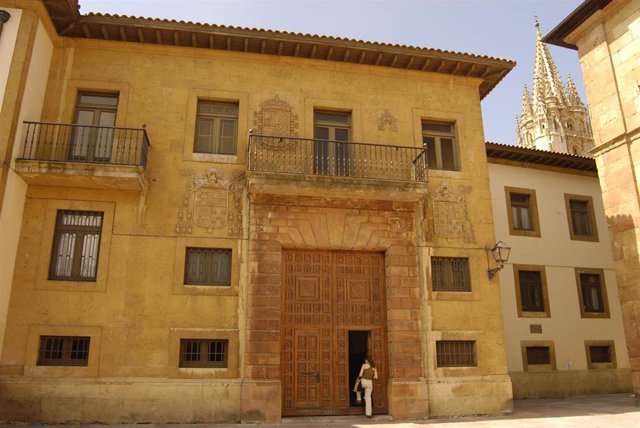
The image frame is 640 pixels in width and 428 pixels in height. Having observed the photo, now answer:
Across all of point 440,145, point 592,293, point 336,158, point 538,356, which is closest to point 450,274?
point 440,145

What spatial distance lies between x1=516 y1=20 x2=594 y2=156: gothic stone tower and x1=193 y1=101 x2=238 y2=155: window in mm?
43988

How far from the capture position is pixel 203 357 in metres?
10.3

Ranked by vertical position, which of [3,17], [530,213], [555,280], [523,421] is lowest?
[523,421]

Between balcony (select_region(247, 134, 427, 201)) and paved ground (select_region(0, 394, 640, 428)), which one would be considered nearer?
paved ground (select_region(0, 394, 640, 428))

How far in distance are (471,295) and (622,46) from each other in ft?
25.7

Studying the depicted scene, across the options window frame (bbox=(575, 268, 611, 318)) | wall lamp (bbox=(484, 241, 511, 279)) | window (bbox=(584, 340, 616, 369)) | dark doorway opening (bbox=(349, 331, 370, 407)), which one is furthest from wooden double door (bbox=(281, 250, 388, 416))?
window (bbox=(584, 340, 616, 369))

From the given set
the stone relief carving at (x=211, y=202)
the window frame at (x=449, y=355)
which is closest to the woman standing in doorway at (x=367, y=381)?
the window frame at (x=449, y=355)

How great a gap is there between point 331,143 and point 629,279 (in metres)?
8.14

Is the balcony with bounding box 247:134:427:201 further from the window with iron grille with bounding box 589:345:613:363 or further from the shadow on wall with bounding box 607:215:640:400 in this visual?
the window with iron grille with bounding box 589:345:613:363

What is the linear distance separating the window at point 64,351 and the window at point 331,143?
20.2 feet

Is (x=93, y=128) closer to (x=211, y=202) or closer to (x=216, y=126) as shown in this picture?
(x=216, y=126)

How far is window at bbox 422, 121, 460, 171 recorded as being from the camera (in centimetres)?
1262

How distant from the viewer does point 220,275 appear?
35.6ft

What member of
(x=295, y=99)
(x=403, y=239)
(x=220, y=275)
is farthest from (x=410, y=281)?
(x=295, y=99)
